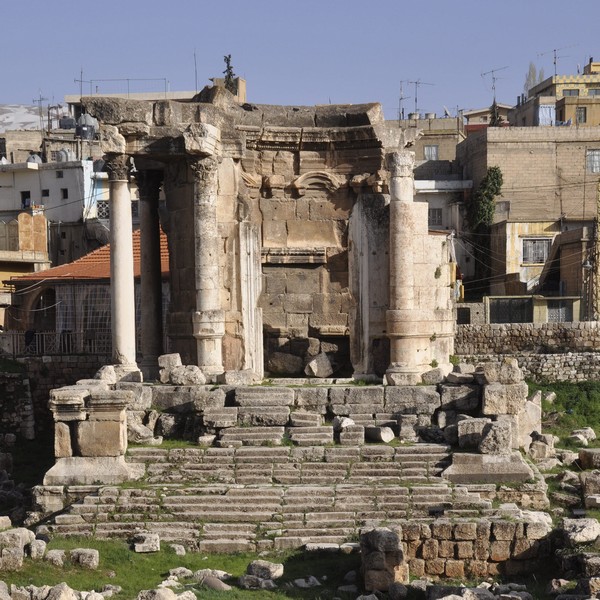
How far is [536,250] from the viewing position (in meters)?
49.3

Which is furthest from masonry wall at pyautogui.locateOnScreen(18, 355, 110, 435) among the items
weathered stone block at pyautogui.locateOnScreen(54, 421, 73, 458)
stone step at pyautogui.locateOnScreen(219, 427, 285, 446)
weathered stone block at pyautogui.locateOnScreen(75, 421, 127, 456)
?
weathered stone block at pyautogui.locateOnScreen(75, 421, 127, 456)

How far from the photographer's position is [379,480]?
1675cm

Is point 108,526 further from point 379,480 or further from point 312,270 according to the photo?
point 312,270

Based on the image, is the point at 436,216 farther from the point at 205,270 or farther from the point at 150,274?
the point at 205,270

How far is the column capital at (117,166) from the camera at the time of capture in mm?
20953

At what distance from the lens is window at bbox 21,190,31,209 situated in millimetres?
55406

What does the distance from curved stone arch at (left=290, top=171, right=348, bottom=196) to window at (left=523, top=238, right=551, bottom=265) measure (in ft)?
88.8

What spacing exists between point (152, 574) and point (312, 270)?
10610 millimetres

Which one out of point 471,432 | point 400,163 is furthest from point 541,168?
point 471,432

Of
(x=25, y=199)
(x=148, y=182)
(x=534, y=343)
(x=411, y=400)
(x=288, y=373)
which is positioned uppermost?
(x=25, y=199)

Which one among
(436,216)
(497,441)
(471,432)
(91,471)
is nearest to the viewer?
(497,441)

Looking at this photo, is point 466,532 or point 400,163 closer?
point 466,532

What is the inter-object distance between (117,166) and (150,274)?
122 inches

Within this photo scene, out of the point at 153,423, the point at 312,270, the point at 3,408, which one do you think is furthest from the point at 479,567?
the point at 3,408
